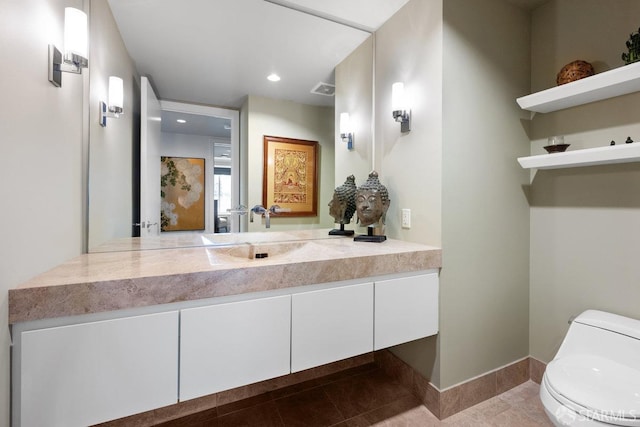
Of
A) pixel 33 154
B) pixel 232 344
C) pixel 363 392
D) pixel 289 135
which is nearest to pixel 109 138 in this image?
pixel 33 154

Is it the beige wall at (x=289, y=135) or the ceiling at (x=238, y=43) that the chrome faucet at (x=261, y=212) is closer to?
the beige wall at (x=289, y=135)

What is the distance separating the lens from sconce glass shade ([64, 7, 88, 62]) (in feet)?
3.58

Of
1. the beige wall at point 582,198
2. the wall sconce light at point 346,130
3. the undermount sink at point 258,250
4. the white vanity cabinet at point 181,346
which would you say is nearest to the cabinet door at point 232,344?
the white vanity cabinet at point 181,346

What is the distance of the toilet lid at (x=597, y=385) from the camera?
104cm

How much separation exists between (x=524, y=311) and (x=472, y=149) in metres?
1.21

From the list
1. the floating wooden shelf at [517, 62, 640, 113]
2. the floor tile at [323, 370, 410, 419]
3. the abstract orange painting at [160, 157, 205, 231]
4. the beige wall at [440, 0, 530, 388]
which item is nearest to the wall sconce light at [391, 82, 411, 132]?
the beige wall at [440, 0, 530, 388]

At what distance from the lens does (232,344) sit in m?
1.10

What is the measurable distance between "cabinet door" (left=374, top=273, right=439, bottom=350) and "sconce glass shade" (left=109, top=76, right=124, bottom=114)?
1.59 metres

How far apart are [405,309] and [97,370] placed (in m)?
1.31

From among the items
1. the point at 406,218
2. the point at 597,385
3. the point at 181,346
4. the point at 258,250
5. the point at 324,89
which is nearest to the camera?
the point at 181,346

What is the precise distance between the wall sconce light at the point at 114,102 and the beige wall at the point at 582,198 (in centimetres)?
255

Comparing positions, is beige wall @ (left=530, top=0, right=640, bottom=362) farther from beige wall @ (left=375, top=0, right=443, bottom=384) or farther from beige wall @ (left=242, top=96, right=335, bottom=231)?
beige wall @ (left=242, top=96, right=335, bottom=231)

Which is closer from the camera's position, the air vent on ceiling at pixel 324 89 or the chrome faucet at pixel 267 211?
the chrome faucet at pixel 267 211

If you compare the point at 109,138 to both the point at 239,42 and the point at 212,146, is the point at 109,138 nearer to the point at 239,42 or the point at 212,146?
the point at 212,146
